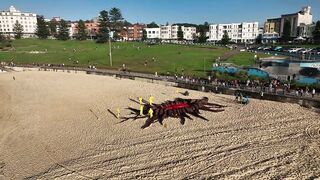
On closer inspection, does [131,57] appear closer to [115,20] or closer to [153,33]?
[115,20]

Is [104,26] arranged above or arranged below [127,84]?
above

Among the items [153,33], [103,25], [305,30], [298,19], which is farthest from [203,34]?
[103,25]

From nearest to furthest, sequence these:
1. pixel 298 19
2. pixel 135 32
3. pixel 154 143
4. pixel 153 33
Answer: pixel 154 143, pixel 298 19, pixel 153 33, pixel 135 32

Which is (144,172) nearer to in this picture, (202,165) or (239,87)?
(202,165)

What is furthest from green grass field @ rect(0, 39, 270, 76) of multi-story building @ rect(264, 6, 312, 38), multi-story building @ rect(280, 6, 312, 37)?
multi-story building @ rect(280, 6, 312, 37)

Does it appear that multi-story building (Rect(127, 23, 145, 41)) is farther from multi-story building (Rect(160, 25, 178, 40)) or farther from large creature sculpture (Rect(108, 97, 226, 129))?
large creature sculpture (Rect(108, 97, 226, 129))

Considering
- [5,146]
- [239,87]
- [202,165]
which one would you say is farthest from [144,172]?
[239,87]

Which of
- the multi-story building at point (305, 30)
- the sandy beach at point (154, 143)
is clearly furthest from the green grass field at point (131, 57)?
the multi-story building at point (305, 30)
